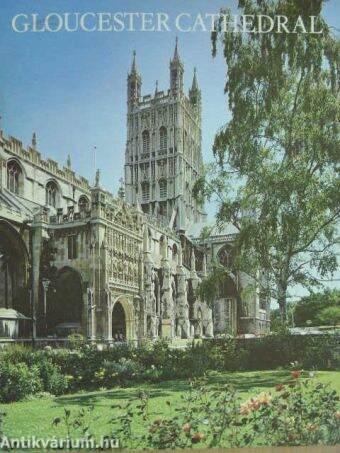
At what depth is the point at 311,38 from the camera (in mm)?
8586

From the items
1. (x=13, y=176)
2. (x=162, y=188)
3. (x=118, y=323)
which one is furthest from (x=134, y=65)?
(x=118, y=323)

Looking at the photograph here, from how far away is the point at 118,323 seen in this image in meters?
11.9

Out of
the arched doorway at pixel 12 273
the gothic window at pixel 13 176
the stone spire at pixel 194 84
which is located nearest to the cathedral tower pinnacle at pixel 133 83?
the stone spire at pixel 194 84

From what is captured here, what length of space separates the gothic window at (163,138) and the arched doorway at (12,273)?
4.07 metres

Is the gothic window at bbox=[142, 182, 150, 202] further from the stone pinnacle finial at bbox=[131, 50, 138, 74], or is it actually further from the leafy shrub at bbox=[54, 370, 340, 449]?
the leafy shrub at bbox=[54, 370, 340, 449]

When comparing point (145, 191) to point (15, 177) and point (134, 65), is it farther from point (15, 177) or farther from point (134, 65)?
point (134, 65)

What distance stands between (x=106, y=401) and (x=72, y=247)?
4208 millimetres

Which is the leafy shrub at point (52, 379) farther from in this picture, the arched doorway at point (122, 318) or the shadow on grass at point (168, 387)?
the arched doorway at point (122, 318)

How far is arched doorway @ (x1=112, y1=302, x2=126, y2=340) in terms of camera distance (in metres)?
11.7

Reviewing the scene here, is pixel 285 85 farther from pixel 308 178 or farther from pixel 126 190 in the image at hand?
pixel 126 190

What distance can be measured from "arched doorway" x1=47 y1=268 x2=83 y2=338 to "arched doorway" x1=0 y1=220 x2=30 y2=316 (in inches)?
21.6

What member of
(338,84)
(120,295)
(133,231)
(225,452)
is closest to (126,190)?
(133,231)

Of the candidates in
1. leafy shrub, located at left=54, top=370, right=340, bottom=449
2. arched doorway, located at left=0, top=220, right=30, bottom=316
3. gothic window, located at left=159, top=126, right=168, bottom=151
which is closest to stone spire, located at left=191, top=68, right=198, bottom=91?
gothic window, located at left=159, top=126, right=168, bottom=151

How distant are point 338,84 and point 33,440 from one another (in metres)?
8.11
